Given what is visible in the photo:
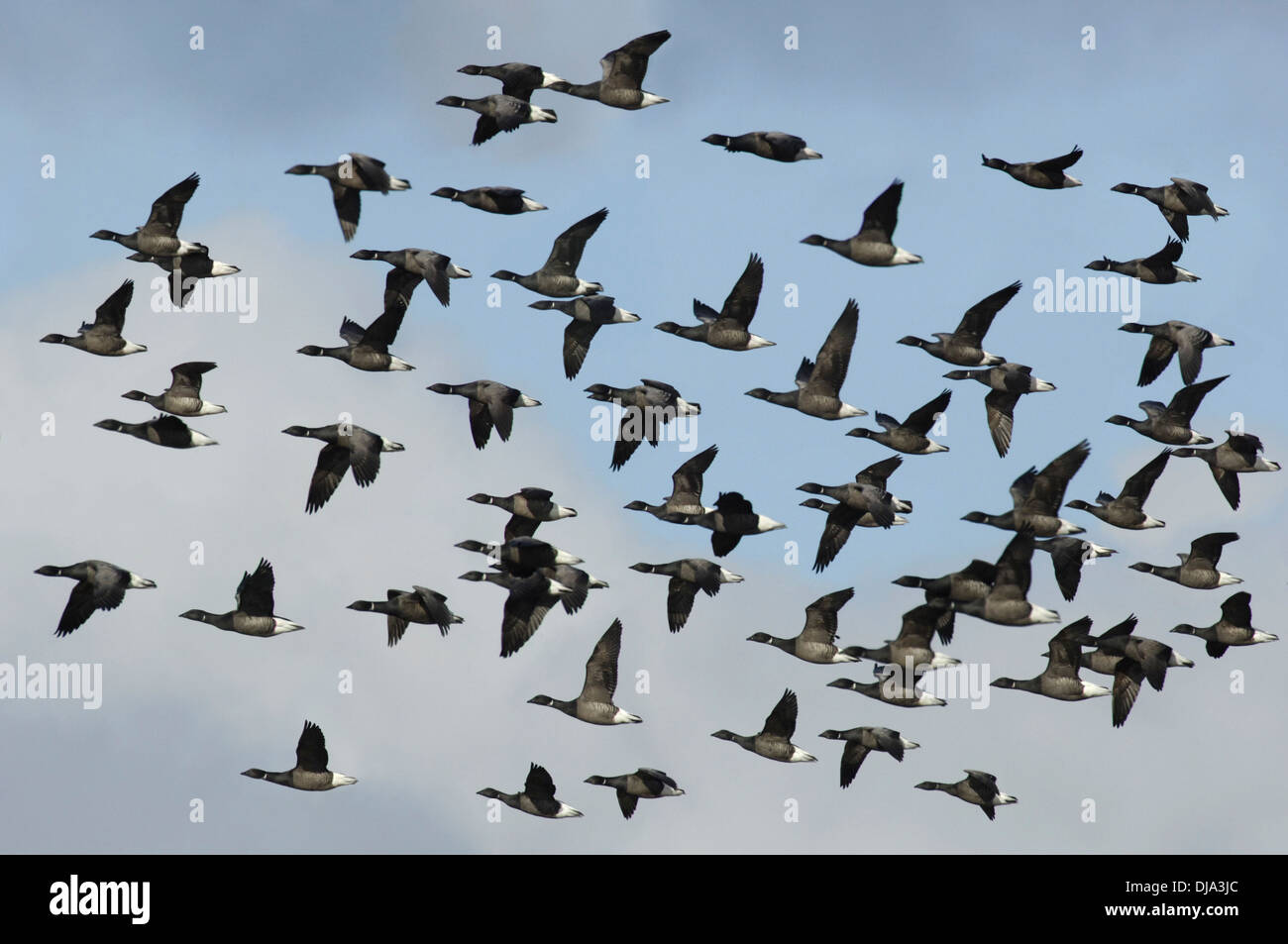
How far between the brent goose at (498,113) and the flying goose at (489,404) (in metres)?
6.20

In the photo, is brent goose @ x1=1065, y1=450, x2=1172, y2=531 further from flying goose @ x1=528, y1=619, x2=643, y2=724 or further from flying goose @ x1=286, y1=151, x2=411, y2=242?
flying goose @ x1=286, y1=151, x2=411, y2=242

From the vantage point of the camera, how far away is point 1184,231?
54.6 m

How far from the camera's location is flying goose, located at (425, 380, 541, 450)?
53219 mm

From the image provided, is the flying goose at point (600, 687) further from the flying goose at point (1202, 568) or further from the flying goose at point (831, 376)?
the flying goose at point (1202, 568)

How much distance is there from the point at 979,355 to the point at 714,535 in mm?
7880

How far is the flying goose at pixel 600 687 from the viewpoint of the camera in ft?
177

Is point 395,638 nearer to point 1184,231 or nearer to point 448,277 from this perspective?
point 448,277

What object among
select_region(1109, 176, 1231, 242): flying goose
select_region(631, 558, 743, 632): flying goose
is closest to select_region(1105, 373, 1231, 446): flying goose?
select_region(1109, 176, 1231, 242): flying goose

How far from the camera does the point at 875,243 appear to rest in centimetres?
4997

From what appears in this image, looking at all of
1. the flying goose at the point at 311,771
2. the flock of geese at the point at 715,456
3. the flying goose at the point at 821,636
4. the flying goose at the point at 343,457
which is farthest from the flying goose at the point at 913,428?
the flying goose at the point at 311,771

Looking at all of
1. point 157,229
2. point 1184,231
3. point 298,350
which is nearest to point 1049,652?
point 1184,231

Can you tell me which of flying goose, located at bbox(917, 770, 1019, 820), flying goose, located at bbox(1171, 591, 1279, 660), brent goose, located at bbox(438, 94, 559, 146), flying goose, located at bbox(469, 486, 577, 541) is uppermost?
brent goose, located at bbox(438, 94, 559, 146)

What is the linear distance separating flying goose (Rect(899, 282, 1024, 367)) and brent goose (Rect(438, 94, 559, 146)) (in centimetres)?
1086

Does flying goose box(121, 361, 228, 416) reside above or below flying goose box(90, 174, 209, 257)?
below
